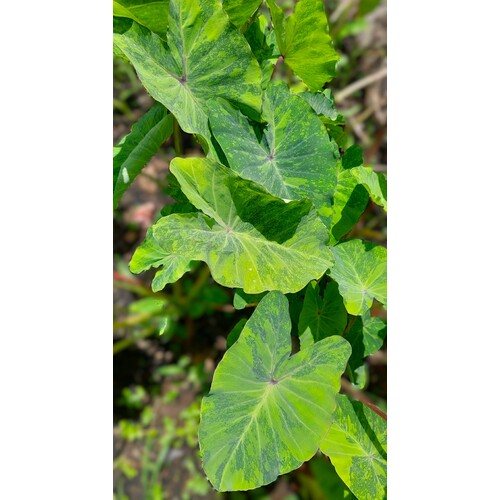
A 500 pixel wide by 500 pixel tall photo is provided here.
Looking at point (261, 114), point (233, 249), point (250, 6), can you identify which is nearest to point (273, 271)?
point (233, 249)

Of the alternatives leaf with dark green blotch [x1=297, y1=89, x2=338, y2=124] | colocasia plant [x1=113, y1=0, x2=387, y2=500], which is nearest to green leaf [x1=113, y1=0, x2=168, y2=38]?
colocasia plant [x1=113, y1=0, x2=387, y2=500]

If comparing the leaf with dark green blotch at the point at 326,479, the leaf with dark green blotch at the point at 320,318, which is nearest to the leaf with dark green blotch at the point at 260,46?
the leaf with dark green blotch at the point at 320,318

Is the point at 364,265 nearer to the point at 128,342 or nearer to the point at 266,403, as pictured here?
the point at 266,403

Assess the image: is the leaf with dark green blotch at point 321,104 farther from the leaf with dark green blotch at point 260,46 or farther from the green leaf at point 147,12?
the green leaf at point 147,12

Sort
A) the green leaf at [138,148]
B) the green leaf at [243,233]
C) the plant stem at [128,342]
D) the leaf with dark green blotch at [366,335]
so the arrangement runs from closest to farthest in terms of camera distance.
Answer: the green leaf at [243,233]
the green leaf at [138,148]
the leaf with dark green blotch at [366,335]
the plant stem at [128,342]

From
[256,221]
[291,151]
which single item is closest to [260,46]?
[291,151]

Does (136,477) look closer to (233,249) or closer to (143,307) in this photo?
(143,307)

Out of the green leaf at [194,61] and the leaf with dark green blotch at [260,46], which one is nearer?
the green leaf at [194,61]
